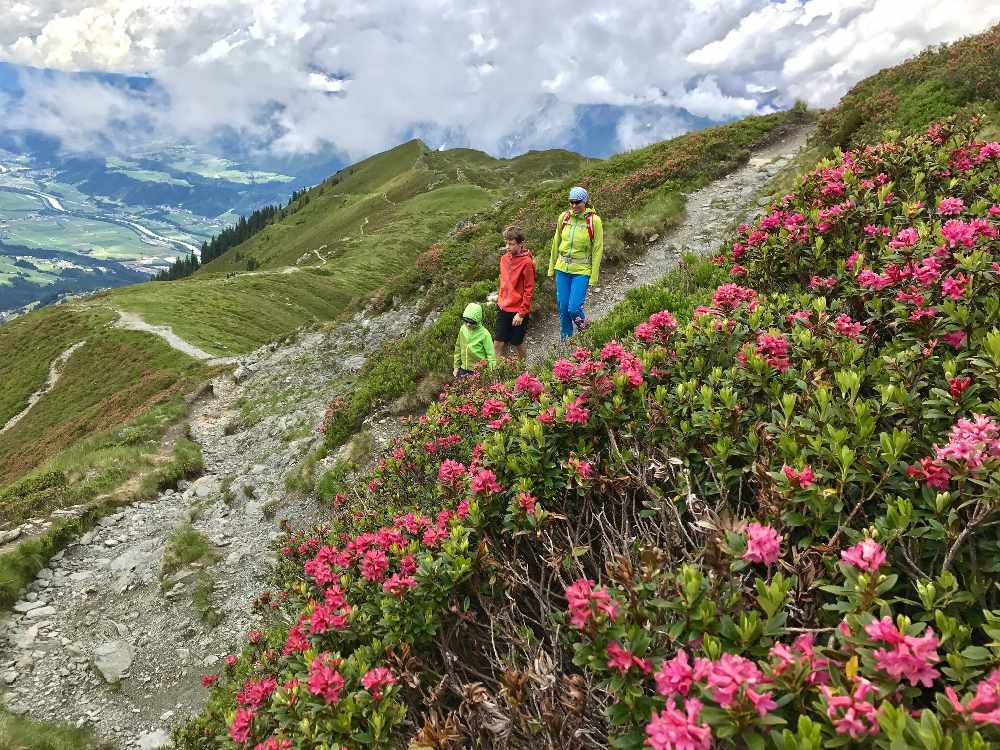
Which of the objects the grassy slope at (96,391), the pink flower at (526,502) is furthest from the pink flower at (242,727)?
the grassy slope at (96,391)

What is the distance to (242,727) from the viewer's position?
12.7 feet

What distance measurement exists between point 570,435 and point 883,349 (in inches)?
95.7

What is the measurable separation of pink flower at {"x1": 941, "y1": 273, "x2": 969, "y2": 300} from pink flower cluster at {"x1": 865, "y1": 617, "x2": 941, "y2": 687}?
2814 millimetres

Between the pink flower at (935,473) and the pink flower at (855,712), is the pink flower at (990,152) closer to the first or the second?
the pink flower at (935,473)

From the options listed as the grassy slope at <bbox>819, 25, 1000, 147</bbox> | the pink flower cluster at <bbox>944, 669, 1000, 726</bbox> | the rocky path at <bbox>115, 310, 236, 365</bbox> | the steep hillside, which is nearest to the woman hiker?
the pink flower cluster at <bbox>944, 669, 1000, 726</bbox>

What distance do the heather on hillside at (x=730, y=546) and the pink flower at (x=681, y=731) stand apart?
1 cm

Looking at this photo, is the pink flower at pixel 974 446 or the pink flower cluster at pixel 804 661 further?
the pink flower at pixel 974 446

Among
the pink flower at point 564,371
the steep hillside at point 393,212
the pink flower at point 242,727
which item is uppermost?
the steep hillside at point 393,212

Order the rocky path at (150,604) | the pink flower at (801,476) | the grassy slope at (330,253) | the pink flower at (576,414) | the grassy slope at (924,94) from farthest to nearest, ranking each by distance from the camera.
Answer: the grassy slope at (330,253)
the grassy slope at (924,94)
the rocky path at (150,604)
the pink flower at (576,414)
the pink flower at (801,476)

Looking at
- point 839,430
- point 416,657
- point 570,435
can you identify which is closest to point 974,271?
point 839,430

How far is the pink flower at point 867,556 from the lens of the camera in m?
2.32

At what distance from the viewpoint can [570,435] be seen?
15.2 feet

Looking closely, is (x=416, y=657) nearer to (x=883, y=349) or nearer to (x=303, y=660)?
(x=303, y=660)

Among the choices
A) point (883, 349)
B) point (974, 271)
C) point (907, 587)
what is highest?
point (974, 271)
